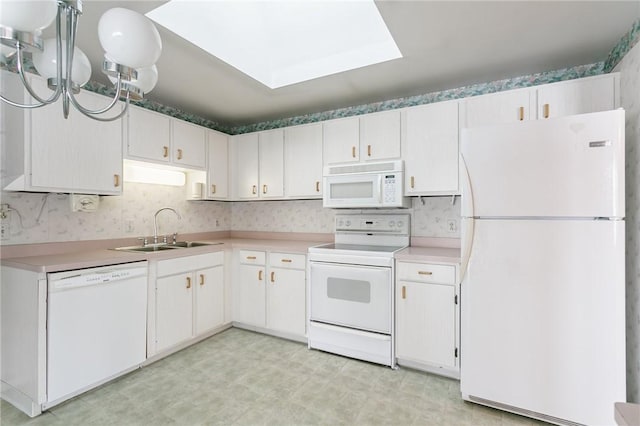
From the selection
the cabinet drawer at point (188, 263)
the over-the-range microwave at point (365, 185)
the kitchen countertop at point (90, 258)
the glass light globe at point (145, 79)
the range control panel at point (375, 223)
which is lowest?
the cabinet drawer at point (188, 263)

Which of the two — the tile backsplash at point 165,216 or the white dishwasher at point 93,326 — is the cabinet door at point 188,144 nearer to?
the tile backsplash at point 165,216

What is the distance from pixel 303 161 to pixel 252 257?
1.14m

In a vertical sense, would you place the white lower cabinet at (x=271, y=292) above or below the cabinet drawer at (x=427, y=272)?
below

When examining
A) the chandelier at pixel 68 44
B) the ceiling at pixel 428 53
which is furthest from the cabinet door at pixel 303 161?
the chandelier at pixel 68 44

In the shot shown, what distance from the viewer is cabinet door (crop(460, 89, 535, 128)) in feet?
7.75

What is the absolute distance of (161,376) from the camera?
2439 millimetres

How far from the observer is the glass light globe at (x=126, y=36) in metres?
0.97

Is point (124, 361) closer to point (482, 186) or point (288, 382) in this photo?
point (288, 382)

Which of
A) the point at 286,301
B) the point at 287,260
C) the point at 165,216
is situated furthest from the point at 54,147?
the point at 286,301

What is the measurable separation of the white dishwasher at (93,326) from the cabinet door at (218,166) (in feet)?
4.23

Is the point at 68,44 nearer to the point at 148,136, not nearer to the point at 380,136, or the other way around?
the point at 148,136

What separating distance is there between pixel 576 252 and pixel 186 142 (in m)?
3.29

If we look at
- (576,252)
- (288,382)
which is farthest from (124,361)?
(576,252)

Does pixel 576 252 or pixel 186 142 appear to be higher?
pixel 186 142
